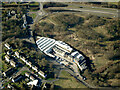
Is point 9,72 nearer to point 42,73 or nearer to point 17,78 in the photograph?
point 17,78

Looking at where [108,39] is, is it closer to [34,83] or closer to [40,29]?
[40,29]

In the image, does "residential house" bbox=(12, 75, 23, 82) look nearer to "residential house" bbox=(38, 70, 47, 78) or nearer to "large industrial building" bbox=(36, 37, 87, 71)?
"residential house" bbox=(38, 70, 47, 78)

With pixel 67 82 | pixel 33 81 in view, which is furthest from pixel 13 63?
pixel 67 82

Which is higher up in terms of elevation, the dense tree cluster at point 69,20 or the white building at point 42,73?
the dense tree cluster at point 69,20

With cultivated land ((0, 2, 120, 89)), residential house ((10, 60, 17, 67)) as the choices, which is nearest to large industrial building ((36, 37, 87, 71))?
cultivated land ((0, 2, 120, 89))

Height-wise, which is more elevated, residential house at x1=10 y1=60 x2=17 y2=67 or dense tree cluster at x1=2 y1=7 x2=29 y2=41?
dense tree cluster at x1=2 y1=7 x2=29 y2=41

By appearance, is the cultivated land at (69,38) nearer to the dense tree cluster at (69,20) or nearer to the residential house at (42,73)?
the dense tree cluster at (69,20)

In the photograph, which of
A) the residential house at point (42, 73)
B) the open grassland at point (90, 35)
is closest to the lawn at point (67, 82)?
the open grassland at point (90, 35)

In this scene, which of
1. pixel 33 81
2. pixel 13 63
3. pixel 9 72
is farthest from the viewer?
pixel 13 63
